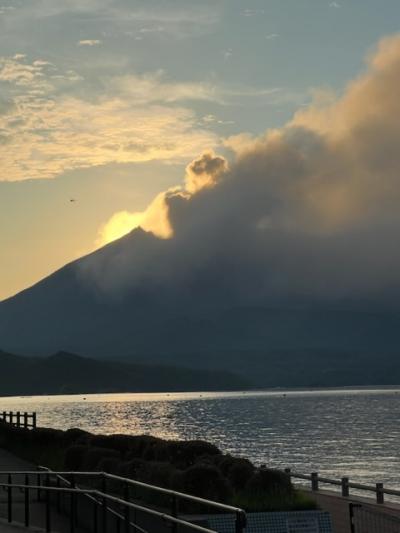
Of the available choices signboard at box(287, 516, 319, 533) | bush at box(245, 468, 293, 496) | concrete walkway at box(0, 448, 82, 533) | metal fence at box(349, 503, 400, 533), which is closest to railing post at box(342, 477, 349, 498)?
metal fence at box(349, 503, 400, 533)

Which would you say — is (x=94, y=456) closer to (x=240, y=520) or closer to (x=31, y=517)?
(x=31, y=517)

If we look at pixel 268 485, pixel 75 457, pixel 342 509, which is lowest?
pixel 342 509

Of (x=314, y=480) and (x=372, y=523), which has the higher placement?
(x=314, y=480)

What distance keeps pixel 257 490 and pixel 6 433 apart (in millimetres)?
37909

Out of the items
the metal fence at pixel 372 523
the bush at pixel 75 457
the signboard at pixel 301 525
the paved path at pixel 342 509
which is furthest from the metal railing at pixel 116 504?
the paved path at pixel 342 509

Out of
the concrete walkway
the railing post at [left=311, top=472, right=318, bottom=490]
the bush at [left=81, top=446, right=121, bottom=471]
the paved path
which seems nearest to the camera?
the concrete walkway

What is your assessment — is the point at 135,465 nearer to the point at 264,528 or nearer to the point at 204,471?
the point at 204,471

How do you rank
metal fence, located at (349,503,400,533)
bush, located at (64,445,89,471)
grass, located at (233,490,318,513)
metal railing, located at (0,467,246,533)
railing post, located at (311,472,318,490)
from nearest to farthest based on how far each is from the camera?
metal railing, located at (0,467,246,533) < metal fence, located at (349,503,400,533) < grass, located at (233,490,318,513) < railing post, located at (311,472,318,490) < bush, located at (64,445,89,471)

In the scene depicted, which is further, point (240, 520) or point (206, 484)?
point (206, 484)

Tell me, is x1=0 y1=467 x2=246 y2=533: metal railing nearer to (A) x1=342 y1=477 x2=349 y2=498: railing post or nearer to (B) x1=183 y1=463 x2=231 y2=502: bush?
(B) x1=183 y1=463 x2=231 y2=502: bush

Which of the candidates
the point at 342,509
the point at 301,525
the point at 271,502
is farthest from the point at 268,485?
the point at 342,509

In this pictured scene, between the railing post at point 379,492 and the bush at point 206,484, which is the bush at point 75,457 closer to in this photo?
the railing post at point 379,492

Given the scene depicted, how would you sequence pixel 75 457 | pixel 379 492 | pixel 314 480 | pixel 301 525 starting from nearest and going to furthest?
pixel 301 525 → pixel 379 492 → pixel 314 480 → pixel 75 457

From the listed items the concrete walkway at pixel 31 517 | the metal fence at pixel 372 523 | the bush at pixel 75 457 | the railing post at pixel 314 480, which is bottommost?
the metal fence at pixel 372 523
